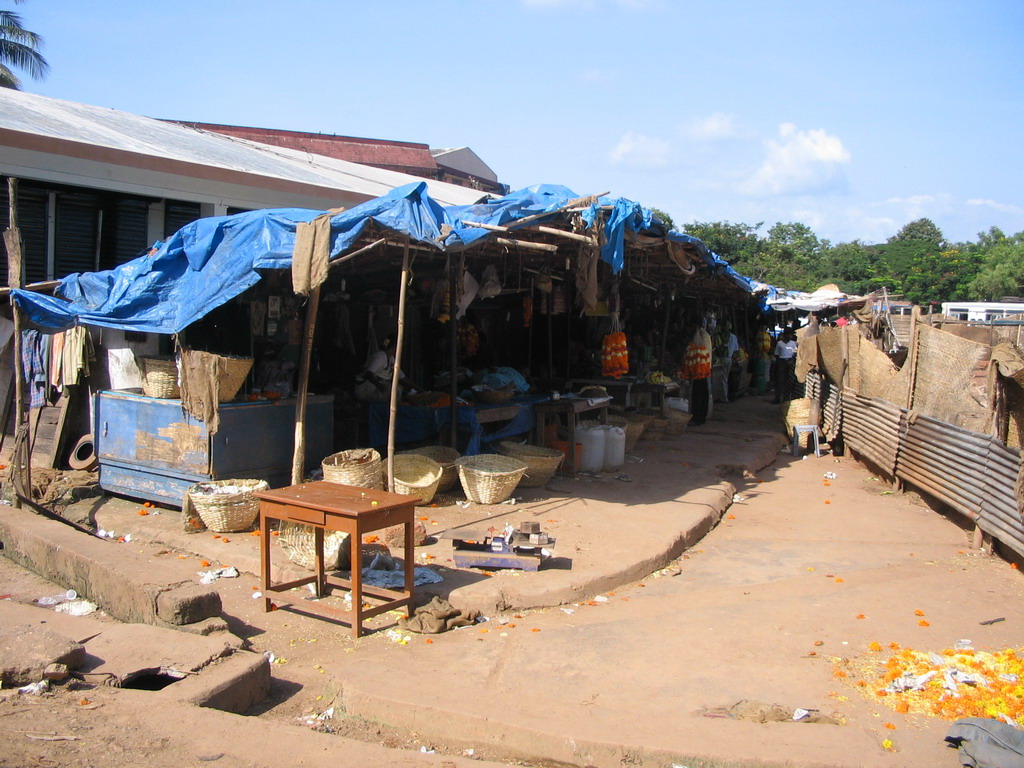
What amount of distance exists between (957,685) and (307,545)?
14.9 ft

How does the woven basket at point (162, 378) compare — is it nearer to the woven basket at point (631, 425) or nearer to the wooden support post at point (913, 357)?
the woven basket at point (631, 425)

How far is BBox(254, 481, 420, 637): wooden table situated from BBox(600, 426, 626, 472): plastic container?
537 centimetres

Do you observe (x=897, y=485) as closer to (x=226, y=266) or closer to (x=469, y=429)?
(x=469, y=429)

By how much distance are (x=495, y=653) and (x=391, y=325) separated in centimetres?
765

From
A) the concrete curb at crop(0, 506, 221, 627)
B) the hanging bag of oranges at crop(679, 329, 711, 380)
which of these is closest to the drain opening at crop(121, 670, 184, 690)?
the concrete curb at crop(0, 506, 221, 627)

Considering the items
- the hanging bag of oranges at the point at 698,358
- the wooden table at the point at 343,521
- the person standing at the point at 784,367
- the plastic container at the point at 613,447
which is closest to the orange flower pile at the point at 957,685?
the wooden table at the point at 343,521

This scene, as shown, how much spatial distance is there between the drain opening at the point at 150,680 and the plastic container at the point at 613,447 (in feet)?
23.0

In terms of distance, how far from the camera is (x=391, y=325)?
39.0 ft

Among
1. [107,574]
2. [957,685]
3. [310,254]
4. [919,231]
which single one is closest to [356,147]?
[310,254]

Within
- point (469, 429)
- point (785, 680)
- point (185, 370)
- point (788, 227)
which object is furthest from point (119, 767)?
point (788, 227)

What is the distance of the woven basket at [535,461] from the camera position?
358 inches

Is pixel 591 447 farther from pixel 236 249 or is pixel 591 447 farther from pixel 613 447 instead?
pixel 236 249

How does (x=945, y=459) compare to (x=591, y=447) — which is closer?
(x=945, y=459)

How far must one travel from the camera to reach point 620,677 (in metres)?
4.59
